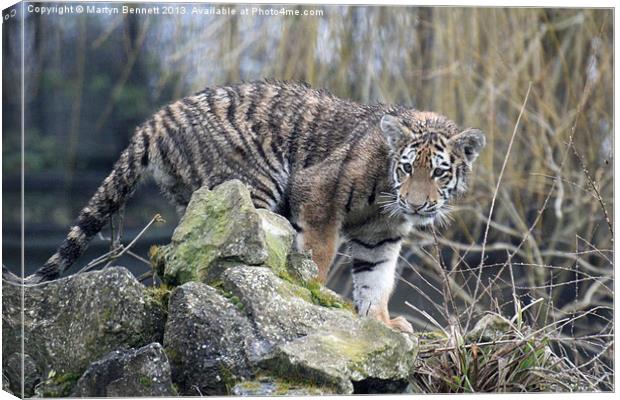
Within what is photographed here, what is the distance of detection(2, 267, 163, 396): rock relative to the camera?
19.7ft

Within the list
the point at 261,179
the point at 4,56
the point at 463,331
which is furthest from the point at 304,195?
the point at 4,56

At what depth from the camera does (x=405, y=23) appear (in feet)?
28.8

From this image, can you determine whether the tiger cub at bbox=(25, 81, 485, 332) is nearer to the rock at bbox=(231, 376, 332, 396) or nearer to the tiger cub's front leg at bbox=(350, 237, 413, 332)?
the tiger cub's front leg at bbox=(350, 237, 413, 332)

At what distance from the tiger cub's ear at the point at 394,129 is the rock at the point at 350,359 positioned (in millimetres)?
1725

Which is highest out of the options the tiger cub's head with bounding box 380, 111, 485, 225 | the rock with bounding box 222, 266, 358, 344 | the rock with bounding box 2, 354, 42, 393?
the tiger cub's head with bounding box 380, 111, 485, 225

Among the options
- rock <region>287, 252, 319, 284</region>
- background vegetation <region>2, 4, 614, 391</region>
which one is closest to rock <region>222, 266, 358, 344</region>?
rock <region>287, 252, 319, 284</region>

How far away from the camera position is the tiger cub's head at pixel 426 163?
7.30 m

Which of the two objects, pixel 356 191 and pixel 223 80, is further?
pixel 223 80

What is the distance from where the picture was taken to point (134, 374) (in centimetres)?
585

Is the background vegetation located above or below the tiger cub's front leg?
above

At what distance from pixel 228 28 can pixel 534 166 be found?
9.57ft

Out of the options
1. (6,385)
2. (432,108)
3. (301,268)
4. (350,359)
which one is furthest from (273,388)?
(432,108)

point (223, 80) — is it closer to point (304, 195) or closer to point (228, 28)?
point (228, 28)

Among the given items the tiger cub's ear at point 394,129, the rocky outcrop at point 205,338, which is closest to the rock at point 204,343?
the rocky outcrop at point 205,338
